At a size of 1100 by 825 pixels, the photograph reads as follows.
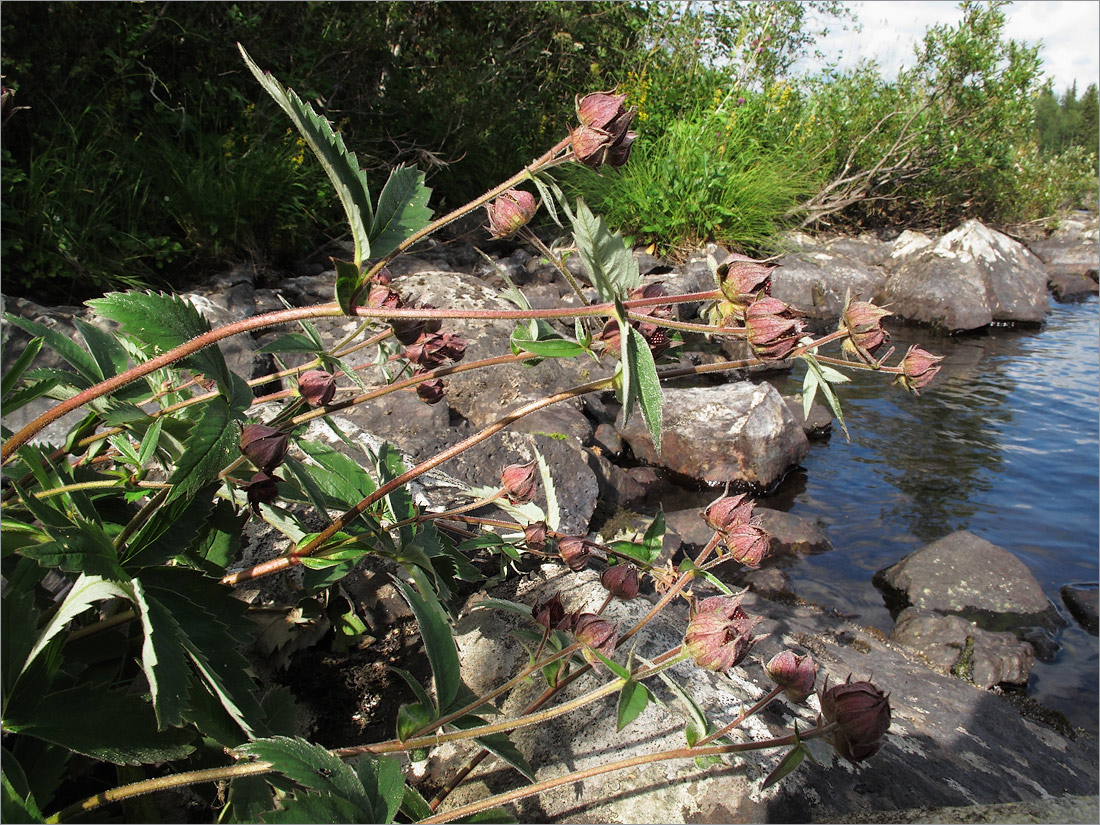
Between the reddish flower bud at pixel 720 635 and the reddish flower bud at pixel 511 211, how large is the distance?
600 millimetres

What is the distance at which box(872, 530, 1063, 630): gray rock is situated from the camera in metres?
3.67

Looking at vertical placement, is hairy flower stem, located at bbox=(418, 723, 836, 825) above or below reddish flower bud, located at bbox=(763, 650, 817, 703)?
below

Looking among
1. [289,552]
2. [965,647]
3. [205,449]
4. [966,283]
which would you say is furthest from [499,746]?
[966,283]

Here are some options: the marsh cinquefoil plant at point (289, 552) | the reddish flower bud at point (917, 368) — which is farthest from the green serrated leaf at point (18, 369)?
the reddish flower bud at point (917, 368)

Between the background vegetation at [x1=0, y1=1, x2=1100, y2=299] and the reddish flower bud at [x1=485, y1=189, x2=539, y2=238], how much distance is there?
0.93 meters

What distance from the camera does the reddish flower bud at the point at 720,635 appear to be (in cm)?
87

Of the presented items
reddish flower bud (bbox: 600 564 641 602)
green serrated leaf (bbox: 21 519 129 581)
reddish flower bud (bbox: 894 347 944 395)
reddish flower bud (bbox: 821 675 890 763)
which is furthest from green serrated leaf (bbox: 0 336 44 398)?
reddish flower bud (bbox: 894 347 944 395)

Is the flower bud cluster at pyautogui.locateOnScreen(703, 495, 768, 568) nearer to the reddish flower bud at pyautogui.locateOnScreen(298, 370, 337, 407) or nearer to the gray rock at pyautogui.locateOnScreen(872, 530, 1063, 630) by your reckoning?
the reddish flower bud at pyautogui.locateOnScreen(298, 370, 337, 407)

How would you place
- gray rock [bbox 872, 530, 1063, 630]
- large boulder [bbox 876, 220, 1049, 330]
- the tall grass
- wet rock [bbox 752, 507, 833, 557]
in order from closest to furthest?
1. gray rock [bbox 872, 530, 1063, 630]
2. wet rock [bbox 752, 507, 833, 557]
3. the tall grass
4. large boulder [bbox 876, 220, 1049, 330]

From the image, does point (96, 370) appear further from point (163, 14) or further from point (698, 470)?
point (163, 14)

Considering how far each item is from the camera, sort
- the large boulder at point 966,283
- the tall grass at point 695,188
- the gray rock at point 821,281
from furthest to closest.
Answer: the large boulder at point 966,283, the gray rock at point 821,281, the tall grass at point 695,188

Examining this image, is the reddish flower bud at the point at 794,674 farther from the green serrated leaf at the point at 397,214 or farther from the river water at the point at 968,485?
the river water at the point at 968,485

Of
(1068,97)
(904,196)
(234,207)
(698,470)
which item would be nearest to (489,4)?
(234,207)

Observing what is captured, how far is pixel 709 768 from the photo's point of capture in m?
1.15
